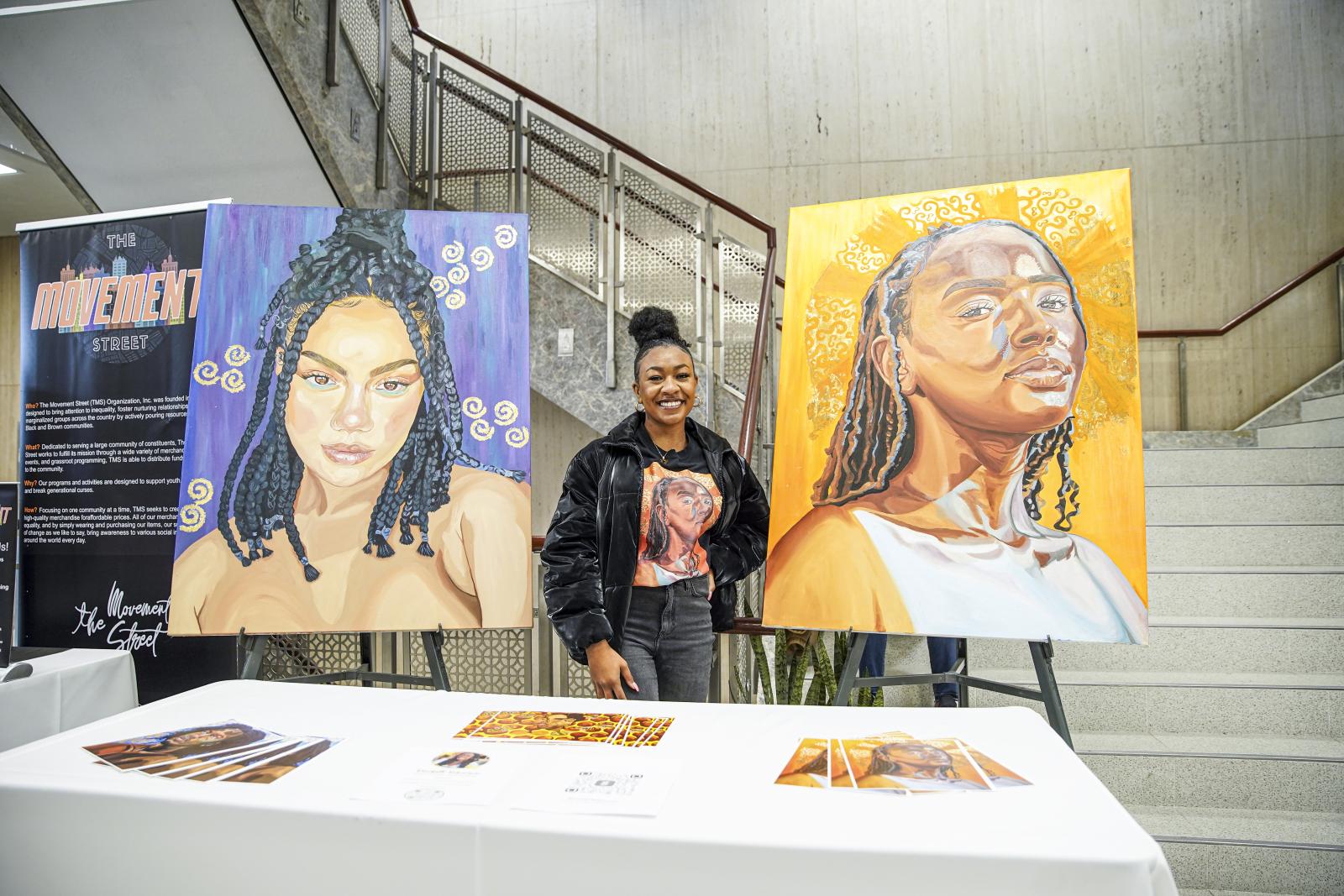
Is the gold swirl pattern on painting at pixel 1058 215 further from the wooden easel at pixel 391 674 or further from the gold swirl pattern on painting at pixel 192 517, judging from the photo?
the gold swirl pattern on painting at pixel 192 517

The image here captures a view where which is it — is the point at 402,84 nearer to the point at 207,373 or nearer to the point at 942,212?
the point at 207,373

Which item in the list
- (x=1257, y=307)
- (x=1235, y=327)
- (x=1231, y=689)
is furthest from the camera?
(x=1235, y=327)

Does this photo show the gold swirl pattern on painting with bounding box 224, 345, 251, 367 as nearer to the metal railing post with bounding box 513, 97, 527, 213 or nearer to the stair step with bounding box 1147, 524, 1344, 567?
the metal railing post with bounding box 513, 97, 527, 213

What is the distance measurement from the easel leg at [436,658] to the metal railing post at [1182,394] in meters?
5.12

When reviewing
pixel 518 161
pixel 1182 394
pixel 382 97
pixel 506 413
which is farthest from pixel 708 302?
pixel 1182 394

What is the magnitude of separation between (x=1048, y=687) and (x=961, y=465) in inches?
20.0

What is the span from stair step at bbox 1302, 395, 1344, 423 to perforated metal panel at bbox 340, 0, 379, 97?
5123 millimetres

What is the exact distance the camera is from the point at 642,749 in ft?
4.13

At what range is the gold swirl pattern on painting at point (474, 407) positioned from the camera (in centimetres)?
204

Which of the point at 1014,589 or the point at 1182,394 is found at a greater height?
the point at 1182,394

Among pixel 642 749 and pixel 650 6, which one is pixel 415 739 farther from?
pixel 650 6

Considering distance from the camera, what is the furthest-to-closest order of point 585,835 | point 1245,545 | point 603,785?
1. point 1245,545
2. point 603,785
3. point 585,835

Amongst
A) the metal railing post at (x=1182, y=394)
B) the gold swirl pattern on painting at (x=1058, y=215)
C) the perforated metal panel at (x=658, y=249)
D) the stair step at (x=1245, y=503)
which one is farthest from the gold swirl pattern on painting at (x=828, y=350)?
the metal railing post at (x=1182, y=394)

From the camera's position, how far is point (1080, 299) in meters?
1.90
